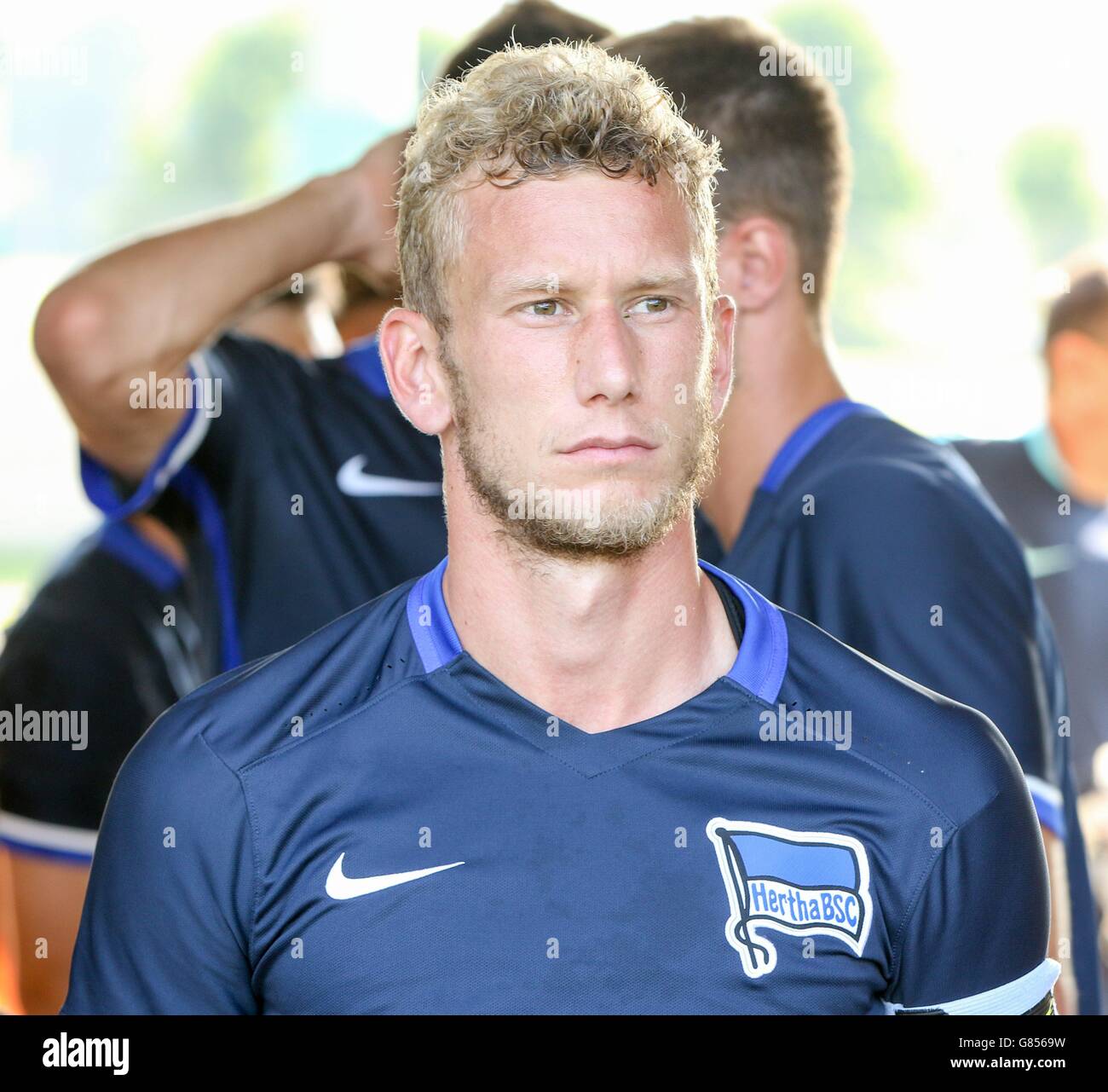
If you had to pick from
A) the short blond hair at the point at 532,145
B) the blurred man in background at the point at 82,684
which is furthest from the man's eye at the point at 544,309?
the blurred man in background at the point at 82,684

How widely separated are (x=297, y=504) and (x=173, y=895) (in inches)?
40.4

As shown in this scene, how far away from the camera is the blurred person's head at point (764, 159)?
2088 millimetres

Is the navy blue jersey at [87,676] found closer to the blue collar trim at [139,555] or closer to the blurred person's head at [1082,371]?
the blue collar trim at [139,555]

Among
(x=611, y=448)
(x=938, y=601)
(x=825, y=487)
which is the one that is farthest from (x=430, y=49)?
(x=611, y=448)

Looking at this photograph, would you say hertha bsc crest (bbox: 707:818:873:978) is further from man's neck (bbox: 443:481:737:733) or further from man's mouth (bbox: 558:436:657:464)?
man's mouth (bbox: 558:436:657:464)

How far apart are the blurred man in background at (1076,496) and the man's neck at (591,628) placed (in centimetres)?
153

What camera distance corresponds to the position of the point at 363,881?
128cm

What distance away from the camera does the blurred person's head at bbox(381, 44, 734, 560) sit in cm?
132

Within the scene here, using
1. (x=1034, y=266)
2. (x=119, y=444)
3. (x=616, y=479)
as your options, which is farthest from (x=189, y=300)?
(x=1034, y=266)

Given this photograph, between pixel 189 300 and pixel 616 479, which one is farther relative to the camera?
pixel 189 300

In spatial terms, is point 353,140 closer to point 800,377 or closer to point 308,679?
point 800,377

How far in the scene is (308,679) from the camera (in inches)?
55.3

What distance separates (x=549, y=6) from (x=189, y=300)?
834 mm

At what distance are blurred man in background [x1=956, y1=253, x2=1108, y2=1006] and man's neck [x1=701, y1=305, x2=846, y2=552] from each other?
81cm
